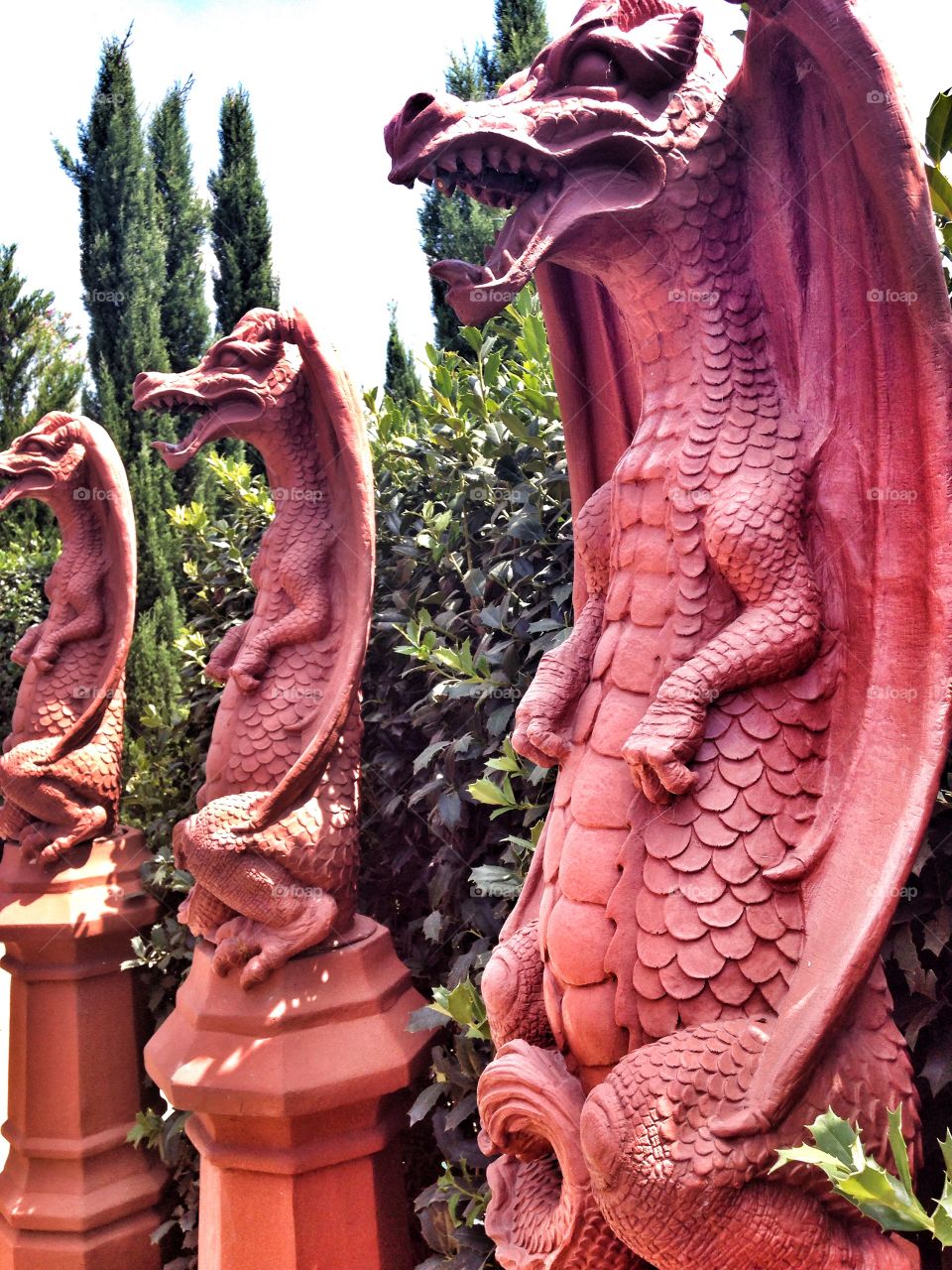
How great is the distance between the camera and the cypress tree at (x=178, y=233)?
7.74 meters

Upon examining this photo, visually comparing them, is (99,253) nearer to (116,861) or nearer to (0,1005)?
(0,1005)

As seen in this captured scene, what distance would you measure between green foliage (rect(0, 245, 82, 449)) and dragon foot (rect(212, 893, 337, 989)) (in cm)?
705

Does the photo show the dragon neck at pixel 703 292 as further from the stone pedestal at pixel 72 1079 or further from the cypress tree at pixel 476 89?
the cypress tree at pixel 476 89

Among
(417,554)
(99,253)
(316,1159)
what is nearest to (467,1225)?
(316,1159)

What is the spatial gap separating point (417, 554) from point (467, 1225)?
1362mm

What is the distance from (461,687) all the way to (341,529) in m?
0.58

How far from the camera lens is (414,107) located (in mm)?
929

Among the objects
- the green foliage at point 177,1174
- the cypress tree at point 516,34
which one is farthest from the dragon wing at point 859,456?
the cypress tree at point 516,34

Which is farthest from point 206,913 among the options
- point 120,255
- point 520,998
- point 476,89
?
point 120,255

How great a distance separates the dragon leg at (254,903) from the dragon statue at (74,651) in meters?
1.16

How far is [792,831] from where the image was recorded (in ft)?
3.05

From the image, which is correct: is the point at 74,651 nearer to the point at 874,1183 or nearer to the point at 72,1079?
the point at 72,1079

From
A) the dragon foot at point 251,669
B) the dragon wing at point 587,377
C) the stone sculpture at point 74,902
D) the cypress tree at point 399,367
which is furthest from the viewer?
the cypress tree at point 399,367

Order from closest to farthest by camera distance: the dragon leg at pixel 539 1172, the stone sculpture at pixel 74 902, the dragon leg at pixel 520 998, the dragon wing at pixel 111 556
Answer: the dragon leg at pixel 539 1172, the dragon leg at pixel 520 998, the stone sculpture at pixel 74 902, the dragon wing at pixel 111 556
